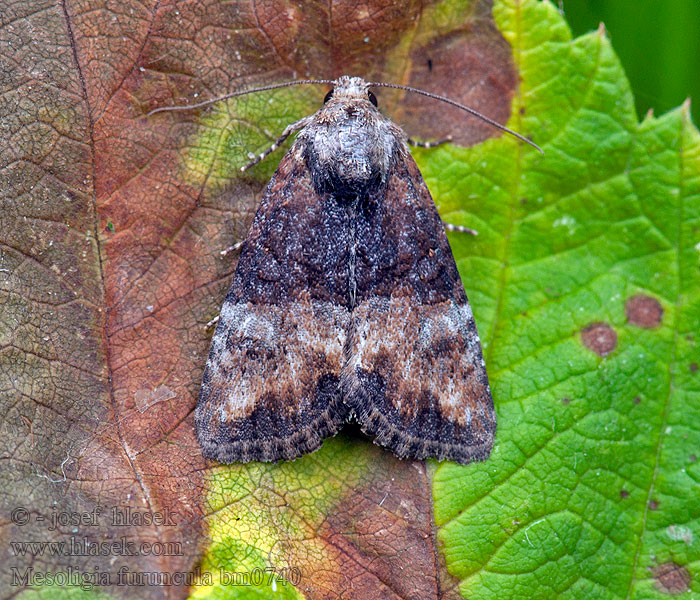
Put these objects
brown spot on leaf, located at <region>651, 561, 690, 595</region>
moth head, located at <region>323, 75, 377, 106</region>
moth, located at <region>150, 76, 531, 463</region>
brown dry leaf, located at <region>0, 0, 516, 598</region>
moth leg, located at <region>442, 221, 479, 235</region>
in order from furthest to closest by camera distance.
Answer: moth leg, located at <region>442, 221, 479, 235</region> < moth head, located at <region>323, 75, 377, 106</region> < moth, located at <region>150, 76, 531, 463</region> < brown spot on leaf, located at <region>651, 561, 690, 595</region> < brown dry leaf, located at <region>0, 0, 516, 598</region>

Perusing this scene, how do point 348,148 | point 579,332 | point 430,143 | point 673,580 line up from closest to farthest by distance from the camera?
point 673,580, point 348,148, point 579,332, point 430,143

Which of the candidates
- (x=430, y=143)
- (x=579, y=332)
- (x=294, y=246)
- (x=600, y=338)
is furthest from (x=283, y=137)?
(x=600, y=338)

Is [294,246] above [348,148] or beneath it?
beneath

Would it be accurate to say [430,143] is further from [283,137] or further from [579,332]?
[579,332]

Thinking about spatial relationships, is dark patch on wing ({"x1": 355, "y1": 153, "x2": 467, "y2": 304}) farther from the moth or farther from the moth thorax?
the moth thorax

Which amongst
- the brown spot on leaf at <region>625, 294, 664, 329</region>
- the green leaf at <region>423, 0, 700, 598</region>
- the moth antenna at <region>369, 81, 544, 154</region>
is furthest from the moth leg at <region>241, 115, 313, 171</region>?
the brown spot on leaf at <region>625, 294, 664, 329</region>

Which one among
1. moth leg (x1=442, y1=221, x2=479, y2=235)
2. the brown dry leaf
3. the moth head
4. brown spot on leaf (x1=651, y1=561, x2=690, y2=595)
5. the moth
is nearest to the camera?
the brown dry leaf

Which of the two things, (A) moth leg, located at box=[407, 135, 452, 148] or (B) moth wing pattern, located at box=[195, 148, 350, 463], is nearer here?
(B) moth wing pattern, located at box=[195, 148, 350, 463]

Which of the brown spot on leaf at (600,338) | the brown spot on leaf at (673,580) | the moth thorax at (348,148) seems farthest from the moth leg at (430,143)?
the brown spot on leaf at (673,580)
